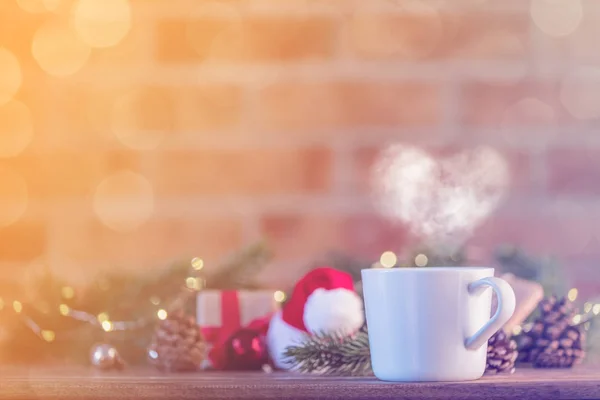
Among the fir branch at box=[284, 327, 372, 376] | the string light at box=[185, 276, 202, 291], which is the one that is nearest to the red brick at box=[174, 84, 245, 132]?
the string light at box=[185, 276, 202, 291]

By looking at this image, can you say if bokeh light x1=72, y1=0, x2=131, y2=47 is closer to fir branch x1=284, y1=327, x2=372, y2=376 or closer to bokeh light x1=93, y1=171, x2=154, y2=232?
bokeh light x1=93, y1=171, x2=154, y2=232

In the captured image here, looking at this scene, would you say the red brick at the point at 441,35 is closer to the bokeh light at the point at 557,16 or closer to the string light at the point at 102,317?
the bokeh light at the point at 557,16

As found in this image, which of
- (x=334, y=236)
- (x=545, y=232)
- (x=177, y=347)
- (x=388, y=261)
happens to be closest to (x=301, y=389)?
(x=177, y=347)

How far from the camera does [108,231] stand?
4.21 ft

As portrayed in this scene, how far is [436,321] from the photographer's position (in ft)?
2.20

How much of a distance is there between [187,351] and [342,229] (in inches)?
19.3

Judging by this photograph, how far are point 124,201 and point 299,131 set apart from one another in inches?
12.0

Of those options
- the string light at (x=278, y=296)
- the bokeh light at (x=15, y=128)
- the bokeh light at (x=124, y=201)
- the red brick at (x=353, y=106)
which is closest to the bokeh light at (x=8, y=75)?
the bokeh light at (x=15, y=128)

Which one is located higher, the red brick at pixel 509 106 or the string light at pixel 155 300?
the red brick at pixel 509 106

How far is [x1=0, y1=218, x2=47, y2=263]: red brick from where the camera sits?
50.9 inches

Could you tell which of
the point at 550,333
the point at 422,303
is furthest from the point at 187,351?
the point at 550,333

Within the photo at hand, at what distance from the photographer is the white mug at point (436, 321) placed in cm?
67

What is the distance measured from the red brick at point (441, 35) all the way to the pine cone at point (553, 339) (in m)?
0.53

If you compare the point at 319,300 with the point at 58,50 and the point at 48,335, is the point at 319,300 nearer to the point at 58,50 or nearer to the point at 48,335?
the point at 48,335
